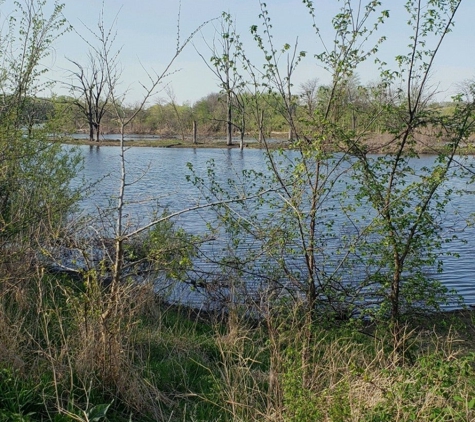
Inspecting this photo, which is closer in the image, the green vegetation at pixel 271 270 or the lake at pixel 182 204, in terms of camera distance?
the green vegetation at pixel 271 270

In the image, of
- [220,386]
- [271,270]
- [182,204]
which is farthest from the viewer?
[182,204]

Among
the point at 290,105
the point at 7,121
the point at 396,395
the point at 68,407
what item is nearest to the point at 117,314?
the point at 68,407

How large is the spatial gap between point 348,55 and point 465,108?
1425mm

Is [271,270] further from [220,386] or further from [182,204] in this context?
[182,204]

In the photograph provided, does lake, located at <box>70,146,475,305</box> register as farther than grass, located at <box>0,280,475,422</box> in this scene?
Yes

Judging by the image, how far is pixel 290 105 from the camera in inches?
278

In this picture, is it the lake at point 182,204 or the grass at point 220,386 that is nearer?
the grass at point 220,386

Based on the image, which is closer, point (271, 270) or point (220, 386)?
point (220, 386)

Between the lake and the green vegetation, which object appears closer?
the green vegetation

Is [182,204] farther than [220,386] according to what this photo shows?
Yes

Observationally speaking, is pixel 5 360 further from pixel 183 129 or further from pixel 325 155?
pixel 183 129

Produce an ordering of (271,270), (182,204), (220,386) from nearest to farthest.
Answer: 1. (220,386)
2. (271,270)
3. (182,204)

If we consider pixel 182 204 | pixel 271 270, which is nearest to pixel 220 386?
pixel 271 270

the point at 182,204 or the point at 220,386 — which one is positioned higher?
the point at 220,386
